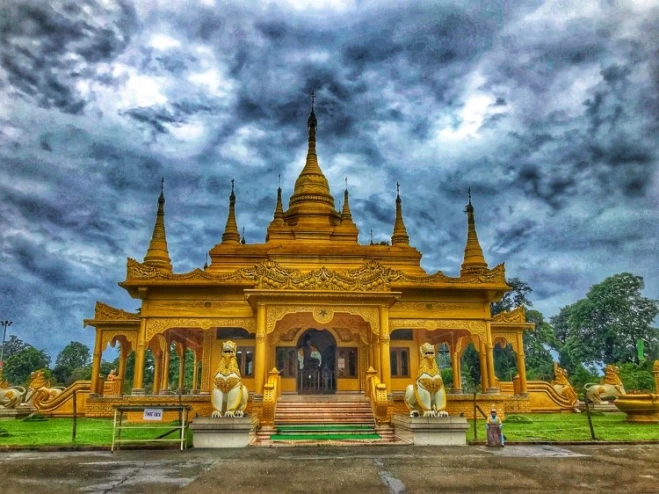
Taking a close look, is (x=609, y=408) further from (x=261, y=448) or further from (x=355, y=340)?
(x=261, y=448)

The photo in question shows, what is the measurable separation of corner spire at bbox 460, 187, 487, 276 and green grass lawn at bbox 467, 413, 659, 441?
923 centimetres

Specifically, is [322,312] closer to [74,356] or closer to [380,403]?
[380,403]

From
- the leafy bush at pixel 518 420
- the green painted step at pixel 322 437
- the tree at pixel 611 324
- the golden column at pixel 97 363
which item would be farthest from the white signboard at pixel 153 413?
the tree at pixel 611 324

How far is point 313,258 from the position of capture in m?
25.4

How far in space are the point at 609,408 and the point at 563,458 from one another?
569 inches

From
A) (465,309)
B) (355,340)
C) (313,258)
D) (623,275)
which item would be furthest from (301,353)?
(623,275)

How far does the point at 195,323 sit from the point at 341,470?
12955 mm

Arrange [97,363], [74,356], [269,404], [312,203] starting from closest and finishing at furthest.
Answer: [269,404] < [97,363] < [312,203] < [74,356]

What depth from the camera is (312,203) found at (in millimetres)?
30953

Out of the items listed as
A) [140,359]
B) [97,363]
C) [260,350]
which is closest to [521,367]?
[260,350]

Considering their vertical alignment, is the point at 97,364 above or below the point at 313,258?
below

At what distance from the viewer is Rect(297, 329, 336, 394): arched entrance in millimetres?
23016

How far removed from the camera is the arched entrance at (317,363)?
75.5 ft

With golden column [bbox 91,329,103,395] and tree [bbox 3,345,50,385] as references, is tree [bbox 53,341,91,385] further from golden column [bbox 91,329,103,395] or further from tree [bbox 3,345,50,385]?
golden column [bbox 91,329,103,395]
